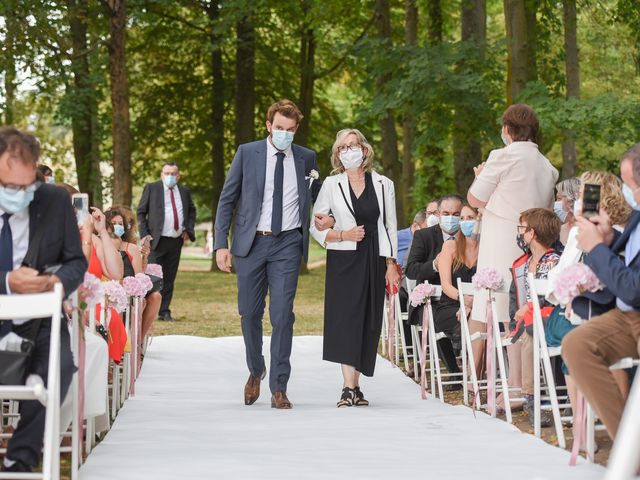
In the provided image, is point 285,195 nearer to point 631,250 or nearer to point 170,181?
point 631,250

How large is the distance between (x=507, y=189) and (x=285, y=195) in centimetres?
169

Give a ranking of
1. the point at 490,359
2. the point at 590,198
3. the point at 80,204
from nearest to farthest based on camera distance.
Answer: the point at 590,198
the point at 80,204
the point at 490,359

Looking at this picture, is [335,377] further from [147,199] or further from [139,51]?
[139,51]

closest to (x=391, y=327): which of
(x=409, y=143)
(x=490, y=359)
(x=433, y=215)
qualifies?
(x=433, y=215)

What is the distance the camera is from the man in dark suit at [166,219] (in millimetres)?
18688

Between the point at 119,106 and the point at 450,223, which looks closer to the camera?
the point at 450,223

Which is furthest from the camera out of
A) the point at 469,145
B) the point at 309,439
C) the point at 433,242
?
the point at 469,145

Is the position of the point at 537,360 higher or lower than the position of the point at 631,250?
lower

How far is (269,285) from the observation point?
35.7 feet

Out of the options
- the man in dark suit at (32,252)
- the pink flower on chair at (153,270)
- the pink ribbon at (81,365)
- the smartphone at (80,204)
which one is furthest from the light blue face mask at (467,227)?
the man in dark suit at (32,252)

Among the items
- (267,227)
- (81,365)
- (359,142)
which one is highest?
(359,142)

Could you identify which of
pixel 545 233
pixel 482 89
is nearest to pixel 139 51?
pixel 482 89

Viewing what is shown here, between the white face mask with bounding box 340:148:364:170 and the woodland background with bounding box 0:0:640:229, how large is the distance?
750cm

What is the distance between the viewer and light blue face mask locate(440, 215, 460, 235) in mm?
11969
